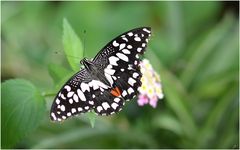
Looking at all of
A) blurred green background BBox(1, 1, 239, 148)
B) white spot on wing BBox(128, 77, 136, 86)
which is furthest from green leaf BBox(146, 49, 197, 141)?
white spot on wing BBox(128, 77, 136, 86)

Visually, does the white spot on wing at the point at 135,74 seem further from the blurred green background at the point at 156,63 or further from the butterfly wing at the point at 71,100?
the blurred green background at the point at 156,63

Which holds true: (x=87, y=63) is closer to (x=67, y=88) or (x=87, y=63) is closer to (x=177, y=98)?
(x=67, y=88)

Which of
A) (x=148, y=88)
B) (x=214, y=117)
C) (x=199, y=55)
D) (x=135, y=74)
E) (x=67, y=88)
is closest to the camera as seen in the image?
(x=67, y=88)

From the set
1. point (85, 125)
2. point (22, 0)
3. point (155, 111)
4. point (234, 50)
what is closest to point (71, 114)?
point (85, 125)

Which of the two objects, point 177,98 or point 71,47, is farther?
point 177,98

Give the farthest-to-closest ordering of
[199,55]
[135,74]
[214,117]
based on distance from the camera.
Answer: [199,55] < [214,117] < [135,74]

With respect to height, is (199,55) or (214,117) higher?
(199,55)

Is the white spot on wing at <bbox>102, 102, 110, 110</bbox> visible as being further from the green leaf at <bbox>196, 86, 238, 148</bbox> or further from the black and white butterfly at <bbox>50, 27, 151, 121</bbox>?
the green leaf at <bbox>196, 86, 238, 148</bbox>

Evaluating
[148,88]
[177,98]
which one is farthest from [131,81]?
[177,98]
